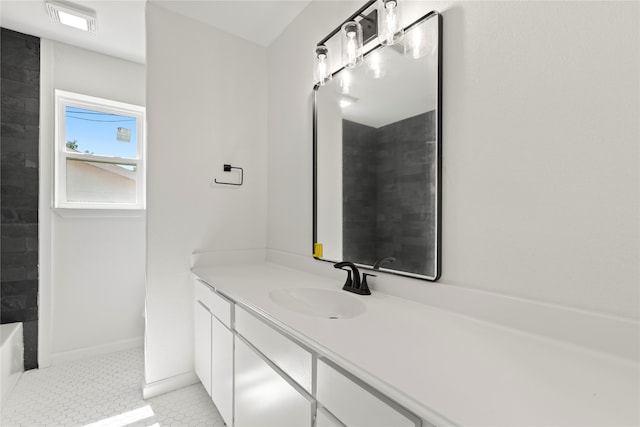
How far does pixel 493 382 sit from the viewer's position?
60 cm

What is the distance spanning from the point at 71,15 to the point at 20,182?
1.25 meters

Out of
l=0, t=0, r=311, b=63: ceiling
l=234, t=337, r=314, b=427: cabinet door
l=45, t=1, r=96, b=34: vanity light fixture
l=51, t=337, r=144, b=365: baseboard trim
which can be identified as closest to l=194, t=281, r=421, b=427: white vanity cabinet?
l=234, t=337, r=314, b=427: cabinet door

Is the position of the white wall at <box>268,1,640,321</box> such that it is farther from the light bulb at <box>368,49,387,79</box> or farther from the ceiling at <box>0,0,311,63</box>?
the ceiling at <box>0,0,311,63</box>

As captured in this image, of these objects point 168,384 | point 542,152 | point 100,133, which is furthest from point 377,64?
point 100,133

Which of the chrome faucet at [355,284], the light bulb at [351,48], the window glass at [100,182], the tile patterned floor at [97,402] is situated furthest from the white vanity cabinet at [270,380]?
the window glass at [100,182]

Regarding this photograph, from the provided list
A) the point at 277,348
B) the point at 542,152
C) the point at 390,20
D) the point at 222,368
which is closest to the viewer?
the point at 542,152

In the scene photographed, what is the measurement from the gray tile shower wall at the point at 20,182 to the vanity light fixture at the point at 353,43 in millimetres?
2410

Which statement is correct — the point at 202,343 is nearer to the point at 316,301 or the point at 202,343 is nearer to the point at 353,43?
the point at 316,301

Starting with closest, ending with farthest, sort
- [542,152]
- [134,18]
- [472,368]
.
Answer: [472,368] < [542,152] < [134,18]

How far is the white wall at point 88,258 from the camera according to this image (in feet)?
7.41

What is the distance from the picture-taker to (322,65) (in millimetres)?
1635

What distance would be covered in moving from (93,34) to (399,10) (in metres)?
2.31

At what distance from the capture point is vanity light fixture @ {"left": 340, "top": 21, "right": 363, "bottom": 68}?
4.61 ft

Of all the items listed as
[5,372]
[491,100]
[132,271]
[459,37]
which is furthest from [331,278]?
[5,372]
